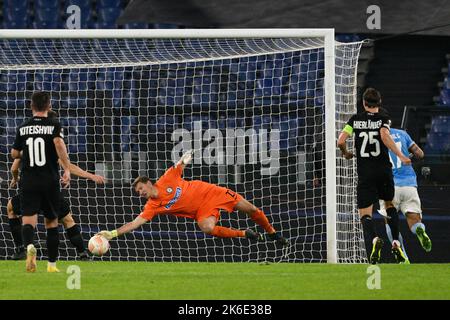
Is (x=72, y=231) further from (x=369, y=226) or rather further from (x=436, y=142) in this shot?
(x=436, y=142)

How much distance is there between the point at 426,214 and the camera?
15.8m

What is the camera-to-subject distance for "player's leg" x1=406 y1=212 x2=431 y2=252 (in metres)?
12.8

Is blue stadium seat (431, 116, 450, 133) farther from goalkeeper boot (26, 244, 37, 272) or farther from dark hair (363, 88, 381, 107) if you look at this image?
goalkeeper boot (26, 244, 37, 272)

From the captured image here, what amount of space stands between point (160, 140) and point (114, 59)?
1775 mm

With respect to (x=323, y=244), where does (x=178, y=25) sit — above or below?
above

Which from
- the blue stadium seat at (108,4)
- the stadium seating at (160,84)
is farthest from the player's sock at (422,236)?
the blue stadium seat at (108,4)

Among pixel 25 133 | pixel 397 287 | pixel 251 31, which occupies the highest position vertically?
pixel 251 31

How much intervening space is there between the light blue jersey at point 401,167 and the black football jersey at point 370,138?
0.80 meters

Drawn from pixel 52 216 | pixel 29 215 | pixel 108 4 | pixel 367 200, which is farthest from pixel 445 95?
pixel 29 215

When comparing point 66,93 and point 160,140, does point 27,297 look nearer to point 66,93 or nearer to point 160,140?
point 160,140

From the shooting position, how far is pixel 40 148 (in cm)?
1083

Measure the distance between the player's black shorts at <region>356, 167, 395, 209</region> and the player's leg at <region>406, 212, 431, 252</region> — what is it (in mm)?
759

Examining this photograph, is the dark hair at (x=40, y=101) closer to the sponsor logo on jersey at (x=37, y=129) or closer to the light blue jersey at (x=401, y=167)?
the sponsor logo on jersey at (x=37, y=129)

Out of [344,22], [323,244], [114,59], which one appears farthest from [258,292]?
[344,22]
